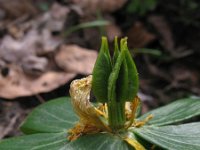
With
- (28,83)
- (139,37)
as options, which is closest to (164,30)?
(139,37)

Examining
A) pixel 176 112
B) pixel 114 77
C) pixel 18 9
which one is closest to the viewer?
pixel 114 77

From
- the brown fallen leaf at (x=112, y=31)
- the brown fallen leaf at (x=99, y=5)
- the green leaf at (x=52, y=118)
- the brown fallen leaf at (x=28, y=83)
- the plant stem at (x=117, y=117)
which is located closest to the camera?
the plant stem at (x=117, y=117)

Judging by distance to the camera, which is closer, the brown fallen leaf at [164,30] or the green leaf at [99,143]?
the green leaf at [99,143]

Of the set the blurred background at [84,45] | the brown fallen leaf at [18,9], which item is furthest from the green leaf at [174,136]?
the brown fallen leaf at [18,9]

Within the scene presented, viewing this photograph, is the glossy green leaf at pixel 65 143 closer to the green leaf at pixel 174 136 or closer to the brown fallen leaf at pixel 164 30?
the green leaf at pixel 174 136

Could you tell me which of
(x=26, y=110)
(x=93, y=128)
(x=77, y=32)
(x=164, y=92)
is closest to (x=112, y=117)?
(x=93, y=128)

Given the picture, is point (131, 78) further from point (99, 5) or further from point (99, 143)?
point (99, 5)

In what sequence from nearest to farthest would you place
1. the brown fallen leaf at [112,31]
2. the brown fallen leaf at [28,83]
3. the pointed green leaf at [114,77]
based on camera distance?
the pointed green leaf at [114,77] < the brown fallen leaf at [28,83] < the brown fallen leaf at [112,31]
